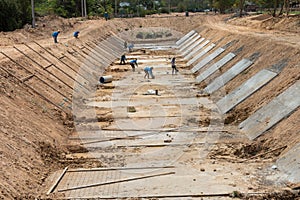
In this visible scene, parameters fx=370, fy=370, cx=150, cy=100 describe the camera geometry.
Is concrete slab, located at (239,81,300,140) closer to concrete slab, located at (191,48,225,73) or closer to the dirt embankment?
the dirt embankment

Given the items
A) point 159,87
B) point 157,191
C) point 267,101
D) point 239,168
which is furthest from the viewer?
point 159,87

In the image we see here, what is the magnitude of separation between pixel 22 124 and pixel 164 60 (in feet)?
90.5

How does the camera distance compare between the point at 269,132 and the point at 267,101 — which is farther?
the point at 267,101

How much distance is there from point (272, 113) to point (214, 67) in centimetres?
1309

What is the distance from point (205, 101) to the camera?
2336cm

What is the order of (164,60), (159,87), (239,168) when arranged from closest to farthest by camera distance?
1. (239,168)
2. (159,87)
3. (164,60)

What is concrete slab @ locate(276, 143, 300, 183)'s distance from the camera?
12.0 meters

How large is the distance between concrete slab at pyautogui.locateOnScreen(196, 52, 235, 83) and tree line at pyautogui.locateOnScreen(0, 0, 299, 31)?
15.2 metres

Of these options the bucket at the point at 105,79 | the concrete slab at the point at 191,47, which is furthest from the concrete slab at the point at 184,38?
the bucket at the point at 105,79

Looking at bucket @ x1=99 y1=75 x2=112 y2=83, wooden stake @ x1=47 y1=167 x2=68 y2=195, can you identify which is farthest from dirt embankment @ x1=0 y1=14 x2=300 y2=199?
bucket @ x1=99 y1=75 x2=112 y2=83

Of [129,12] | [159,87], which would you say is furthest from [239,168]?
[129,12]

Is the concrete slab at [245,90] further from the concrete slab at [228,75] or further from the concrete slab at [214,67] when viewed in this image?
the concrete slab at [214,67]

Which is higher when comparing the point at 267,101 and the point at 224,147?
the point at 267,101

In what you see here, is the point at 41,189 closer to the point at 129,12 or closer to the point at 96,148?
the point at 96,148
